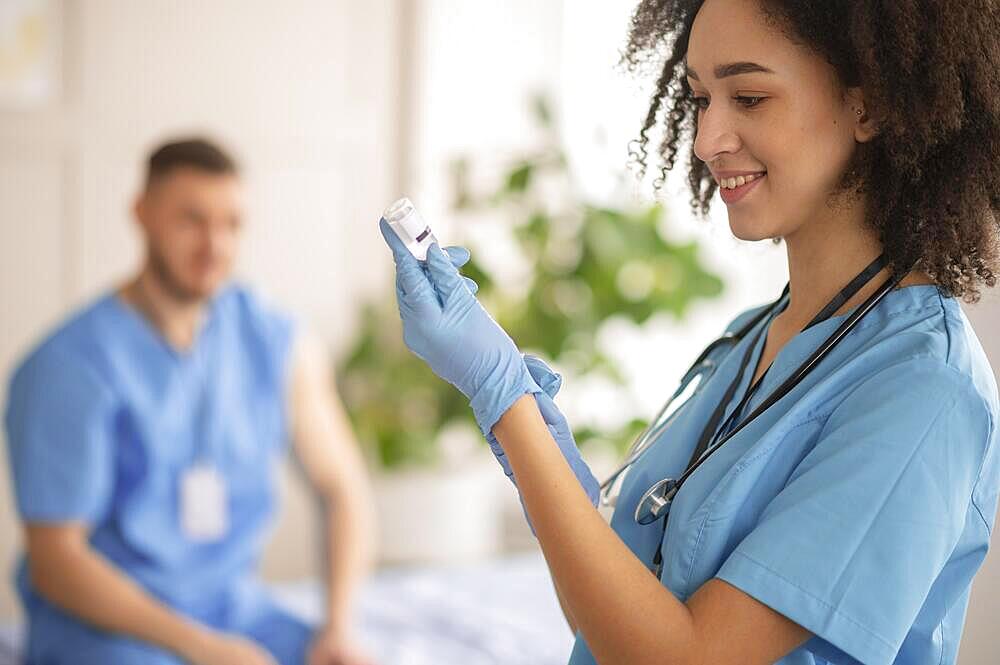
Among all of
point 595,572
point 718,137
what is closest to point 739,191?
point 718,137

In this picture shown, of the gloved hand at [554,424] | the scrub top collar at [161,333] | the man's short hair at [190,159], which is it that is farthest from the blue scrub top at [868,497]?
the man's short hair at [190,159]

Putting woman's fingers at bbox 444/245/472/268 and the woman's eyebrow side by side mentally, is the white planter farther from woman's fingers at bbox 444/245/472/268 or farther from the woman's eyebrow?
the woman's eyebrow

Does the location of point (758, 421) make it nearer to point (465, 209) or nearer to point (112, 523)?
point (112, 523)

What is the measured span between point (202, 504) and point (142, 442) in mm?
183

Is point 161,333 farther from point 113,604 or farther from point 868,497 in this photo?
point 868,497

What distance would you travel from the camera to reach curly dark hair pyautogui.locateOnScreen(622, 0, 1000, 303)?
39.4 inches

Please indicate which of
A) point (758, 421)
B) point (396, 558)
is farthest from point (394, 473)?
point (758, 421)

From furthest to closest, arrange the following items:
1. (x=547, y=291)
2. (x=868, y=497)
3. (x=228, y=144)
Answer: (x=228, y=144) → (x=547, y=291) → (x=868, y=497)

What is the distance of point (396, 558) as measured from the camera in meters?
3.70

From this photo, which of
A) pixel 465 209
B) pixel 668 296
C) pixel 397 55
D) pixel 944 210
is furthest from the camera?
pixel 397 55

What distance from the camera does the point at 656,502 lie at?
110 centimetres

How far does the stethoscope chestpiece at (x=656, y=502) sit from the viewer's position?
3.60ft

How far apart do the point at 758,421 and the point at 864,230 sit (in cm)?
22

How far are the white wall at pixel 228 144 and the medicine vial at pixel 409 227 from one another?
109 inches
